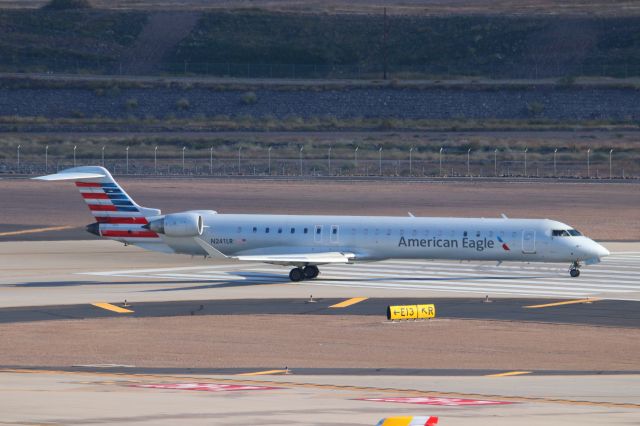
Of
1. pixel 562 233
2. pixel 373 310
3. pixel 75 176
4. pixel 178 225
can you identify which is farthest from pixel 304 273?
pixel 75 176

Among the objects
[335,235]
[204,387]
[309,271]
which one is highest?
[335,235]

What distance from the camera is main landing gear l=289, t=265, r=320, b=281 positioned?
162 feet

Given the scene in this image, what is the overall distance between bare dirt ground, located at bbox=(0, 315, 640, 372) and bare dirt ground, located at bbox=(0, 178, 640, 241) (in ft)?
102

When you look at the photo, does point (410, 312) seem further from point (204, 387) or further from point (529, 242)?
point (204, 387)

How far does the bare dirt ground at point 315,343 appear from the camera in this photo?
103 ft

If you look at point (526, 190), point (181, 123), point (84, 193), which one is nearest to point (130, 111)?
point (181, 123)

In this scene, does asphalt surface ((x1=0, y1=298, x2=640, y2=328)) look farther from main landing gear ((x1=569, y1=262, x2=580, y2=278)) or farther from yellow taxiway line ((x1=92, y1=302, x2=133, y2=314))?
main landing gear ((x1=569, y1=262, x2=580, y2=278))

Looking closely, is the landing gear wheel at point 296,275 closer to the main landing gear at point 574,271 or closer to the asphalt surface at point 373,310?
the asphalt surface at point 373,310

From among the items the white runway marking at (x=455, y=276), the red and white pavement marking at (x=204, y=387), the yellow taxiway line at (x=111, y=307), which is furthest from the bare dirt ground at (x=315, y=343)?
the white runway marking at (x=455, y=276)

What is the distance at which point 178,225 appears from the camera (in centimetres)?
4975

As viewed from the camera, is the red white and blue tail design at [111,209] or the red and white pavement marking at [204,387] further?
the red white and blue tail design at [111,209]

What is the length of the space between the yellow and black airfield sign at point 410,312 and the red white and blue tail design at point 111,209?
582 inches

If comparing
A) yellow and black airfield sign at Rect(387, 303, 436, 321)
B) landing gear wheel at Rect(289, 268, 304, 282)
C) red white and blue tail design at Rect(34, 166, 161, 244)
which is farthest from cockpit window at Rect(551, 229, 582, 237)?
red white and blue tail design at Rect(34, 166, 161, 244)

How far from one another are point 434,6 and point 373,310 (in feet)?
513
